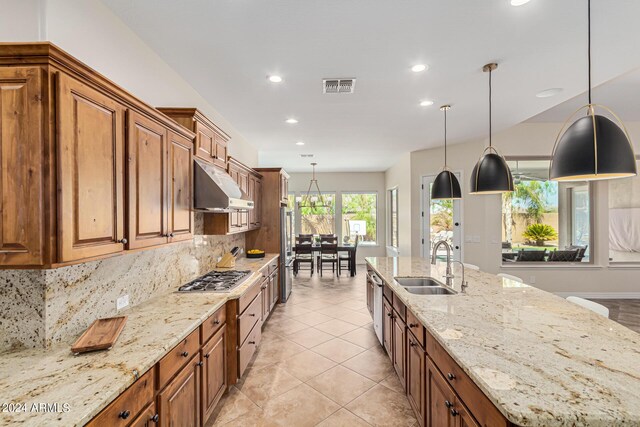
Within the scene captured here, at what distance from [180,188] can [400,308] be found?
2048mm

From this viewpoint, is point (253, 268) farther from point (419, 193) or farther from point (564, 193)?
point (564, 193)

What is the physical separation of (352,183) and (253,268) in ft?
20.3

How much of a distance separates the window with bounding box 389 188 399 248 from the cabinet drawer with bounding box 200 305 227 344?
20.5 ft

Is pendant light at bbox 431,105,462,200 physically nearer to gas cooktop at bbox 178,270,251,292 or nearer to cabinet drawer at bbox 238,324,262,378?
gas cooktop at bbox 178,270,251,292

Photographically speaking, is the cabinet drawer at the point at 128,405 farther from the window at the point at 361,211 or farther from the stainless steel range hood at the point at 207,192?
the window at the point at 361,211

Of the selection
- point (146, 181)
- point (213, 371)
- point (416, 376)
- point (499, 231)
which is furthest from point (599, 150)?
point (499, 231)

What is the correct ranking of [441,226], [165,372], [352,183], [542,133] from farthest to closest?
[352,183]
[441,226]
[542,133]
[165,372]

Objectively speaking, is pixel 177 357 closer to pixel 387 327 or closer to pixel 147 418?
pixel 147 418

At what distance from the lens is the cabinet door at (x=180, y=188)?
6.90 ft

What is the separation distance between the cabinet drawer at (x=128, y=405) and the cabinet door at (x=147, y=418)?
23 millimetres

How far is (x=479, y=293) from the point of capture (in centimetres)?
236

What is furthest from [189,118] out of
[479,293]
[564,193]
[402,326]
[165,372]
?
[564,193]

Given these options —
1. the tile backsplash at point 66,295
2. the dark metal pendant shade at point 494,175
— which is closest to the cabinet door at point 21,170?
the tile backsplash at point 66,295

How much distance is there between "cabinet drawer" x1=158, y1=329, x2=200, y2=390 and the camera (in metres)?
1.44
